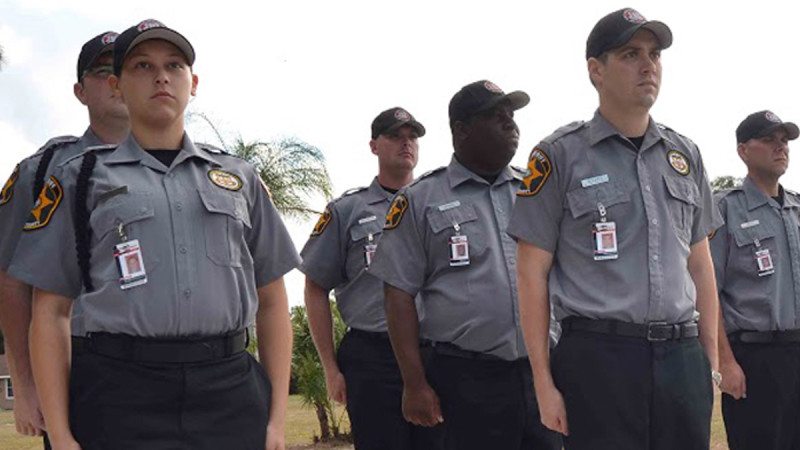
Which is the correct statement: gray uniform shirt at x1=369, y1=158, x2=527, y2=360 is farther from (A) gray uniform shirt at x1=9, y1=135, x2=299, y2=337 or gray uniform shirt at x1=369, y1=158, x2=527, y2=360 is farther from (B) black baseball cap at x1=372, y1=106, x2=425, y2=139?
(A) gray uniform shirt at x1=9, y1=135, x2=299, y2=337

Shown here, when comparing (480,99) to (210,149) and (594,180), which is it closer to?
(594,180)

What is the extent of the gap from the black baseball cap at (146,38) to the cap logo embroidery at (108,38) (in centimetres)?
124

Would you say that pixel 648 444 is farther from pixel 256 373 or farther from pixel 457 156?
pixel 457 156

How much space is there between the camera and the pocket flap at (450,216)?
5461mm

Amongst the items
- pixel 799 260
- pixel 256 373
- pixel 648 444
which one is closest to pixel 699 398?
pixel 648 444

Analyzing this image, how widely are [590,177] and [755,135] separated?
333 cm

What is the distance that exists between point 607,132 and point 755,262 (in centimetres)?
288

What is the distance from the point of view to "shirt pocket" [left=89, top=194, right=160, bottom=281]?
3570 millimetres

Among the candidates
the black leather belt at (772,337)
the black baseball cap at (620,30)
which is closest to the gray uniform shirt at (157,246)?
the black baseball cap at (620,30)

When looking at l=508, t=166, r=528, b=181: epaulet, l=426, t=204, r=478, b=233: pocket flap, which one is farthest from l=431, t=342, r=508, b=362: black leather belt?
l=508, t=166, r=528, b=181: epaulet

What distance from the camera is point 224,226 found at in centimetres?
372

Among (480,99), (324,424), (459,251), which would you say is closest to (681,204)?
(459,251)

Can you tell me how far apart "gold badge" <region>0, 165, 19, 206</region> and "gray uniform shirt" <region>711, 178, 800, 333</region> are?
4.20 m

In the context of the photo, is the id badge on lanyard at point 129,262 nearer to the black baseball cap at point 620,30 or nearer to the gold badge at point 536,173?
the gold badge at point 536,173
